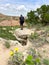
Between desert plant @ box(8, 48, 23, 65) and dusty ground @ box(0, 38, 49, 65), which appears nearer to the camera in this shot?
desert plant @ box(8, 48, 23, 65)

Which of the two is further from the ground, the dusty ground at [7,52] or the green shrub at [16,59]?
the green shrub at [16,59]

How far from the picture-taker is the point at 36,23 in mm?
17562

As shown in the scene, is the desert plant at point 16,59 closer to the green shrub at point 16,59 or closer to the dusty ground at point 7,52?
the green shrub at point 16,59

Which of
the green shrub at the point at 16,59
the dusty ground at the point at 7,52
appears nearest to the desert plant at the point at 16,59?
the green shrub at the point at 16,59

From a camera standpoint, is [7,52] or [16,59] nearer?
[16,59]

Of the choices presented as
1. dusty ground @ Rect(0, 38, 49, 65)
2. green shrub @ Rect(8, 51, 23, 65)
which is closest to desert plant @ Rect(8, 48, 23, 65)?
green shrub @ Rect(8, 51, 23, 65)

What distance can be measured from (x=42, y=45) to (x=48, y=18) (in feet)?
24.4

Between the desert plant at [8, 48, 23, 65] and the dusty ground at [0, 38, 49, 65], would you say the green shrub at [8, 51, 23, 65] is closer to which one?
the desert plant at [8, 48, 23, 65]

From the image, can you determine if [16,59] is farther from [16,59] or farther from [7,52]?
[7,52]

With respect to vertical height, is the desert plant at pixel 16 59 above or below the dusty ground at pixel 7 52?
above

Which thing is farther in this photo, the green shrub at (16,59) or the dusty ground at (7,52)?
the dusty ground at (7,52)

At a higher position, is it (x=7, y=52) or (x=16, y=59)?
(x=16, y=59)

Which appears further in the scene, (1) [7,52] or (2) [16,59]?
(1) [7,52]

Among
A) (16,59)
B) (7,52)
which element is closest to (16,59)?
(16,59)
